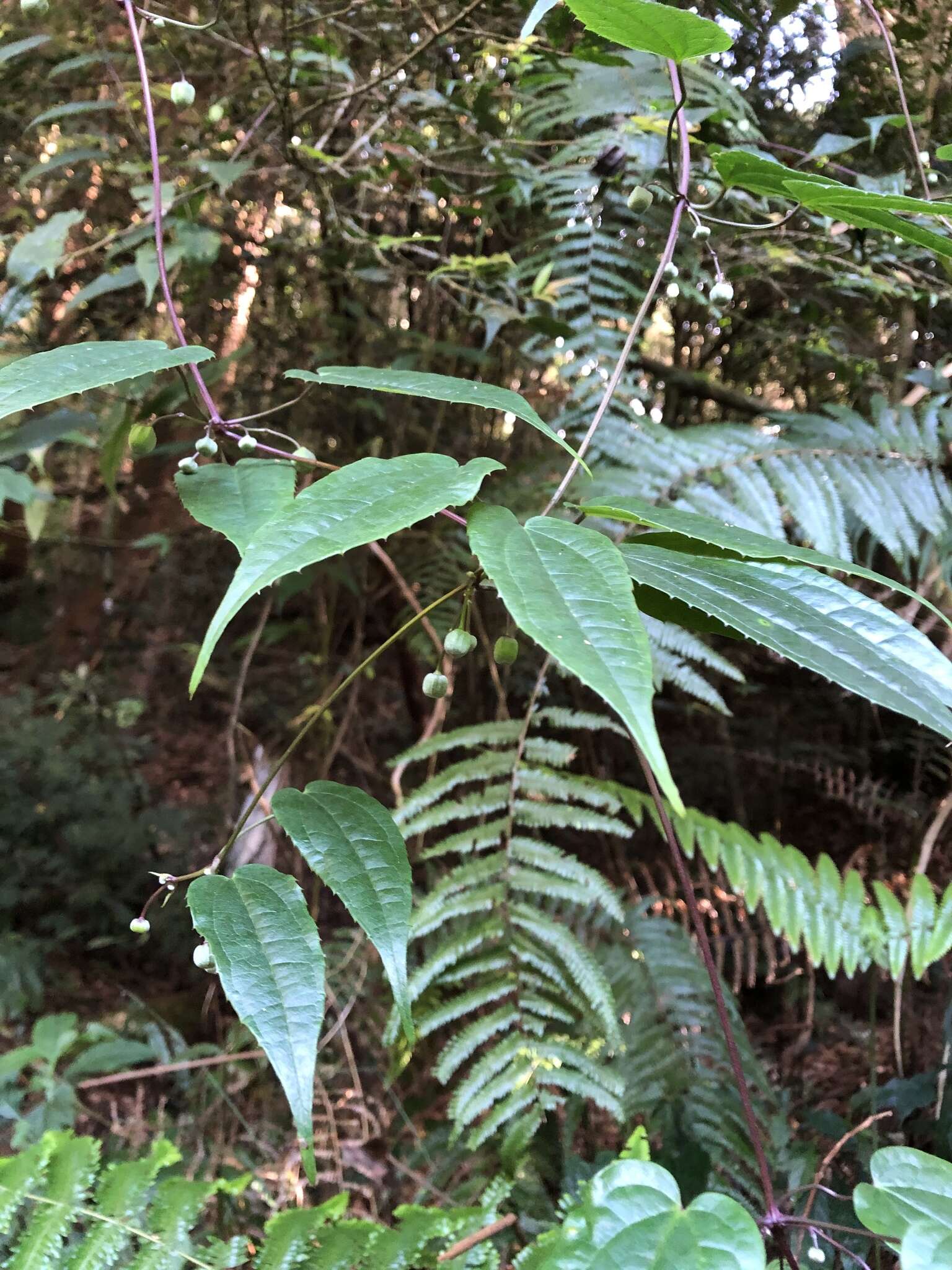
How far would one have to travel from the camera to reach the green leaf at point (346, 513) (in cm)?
28

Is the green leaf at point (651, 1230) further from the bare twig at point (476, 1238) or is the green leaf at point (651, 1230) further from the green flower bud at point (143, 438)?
the green flower bud at point (143, 438)

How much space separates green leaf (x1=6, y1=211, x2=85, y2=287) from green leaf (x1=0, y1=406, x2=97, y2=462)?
196mm

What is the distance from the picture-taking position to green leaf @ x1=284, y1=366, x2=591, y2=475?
1.33 ft

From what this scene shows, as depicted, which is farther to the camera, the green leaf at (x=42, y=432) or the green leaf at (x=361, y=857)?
the green leaf at (x=42, y=432)

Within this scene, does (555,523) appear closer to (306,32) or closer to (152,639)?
(306,32)

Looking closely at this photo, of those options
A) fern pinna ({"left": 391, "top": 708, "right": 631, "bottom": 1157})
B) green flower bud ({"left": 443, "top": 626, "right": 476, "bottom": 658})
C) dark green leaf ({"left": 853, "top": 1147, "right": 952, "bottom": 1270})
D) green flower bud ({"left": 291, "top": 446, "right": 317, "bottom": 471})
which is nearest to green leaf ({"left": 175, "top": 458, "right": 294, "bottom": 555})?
green flower bud ({"left": 291, "top": 446, "right": 317, "bottom": 471})

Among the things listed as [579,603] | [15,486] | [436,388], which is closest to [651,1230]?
[579,603]

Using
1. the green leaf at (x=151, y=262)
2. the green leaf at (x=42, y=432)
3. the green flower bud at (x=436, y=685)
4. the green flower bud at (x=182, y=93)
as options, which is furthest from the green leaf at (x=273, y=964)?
the green leaf at (x=42, y=432)

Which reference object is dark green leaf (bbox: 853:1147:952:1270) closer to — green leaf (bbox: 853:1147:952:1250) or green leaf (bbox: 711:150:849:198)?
green leaf (bbox: 853:1147:952:1250)

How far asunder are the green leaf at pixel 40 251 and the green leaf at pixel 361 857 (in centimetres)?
102

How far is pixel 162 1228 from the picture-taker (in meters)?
0.80

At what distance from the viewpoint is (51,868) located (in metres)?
2.26

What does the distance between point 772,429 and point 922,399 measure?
316 millimetres

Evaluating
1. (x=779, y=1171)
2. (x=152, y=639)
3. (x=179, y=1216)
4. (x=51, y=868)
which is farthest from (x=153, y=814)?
(x=779, y=1171)
